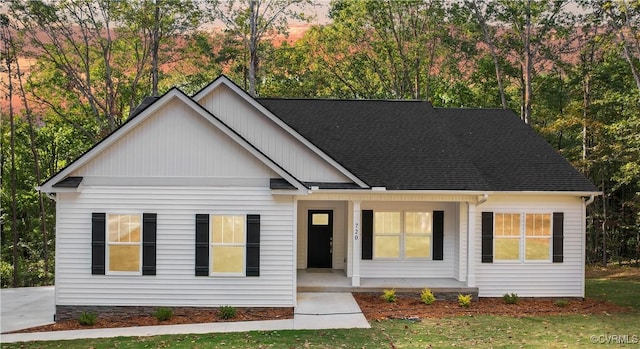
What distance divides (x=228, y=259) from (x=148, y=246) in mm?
1936

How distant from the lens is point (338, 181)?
14.4 meters

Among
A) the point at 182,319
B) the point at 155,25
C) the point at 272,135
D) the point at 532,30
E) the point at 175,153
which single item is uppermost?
the point at 532,30

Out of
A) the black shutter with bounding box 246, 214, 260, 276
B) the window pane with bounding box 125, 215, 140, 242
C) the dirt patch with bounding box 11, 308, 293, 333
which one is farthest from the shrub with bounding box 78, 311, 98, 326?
the black shutter with bounding box 246, 214, 260, 276

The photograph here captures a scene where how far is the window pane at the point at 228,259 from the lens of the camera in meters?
13.0

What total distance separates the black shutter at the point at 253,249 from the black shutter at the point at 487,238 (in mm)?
6378

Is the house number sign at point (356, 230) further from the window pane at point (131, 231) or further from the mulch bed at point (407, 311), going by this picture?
the window pane at point (131, 231)

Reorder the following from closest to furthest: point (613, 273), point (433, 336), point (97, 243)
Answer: point (433, 336) → point (97, 243) → point (613, 273)

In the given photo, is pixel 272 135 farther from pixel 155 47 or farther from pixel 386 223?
pixel 155 47

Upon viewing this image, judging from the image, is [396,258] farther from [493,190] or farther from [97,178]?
[97,178]

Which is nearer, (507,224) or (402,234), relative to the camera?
(507,224)

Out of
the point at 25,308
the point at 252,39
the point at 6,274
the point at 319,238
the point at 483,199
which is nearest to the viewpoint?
the point at 25,308

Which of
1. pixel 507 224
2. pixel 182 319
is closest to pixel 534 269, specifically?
pixel 507 224

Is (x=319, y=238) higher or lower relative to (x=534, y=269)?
higher

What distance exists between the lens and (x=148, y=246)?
12.9 metres
